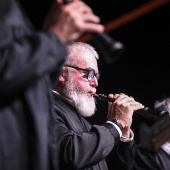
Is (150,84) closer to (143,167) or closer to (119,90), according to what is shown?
(119,90)

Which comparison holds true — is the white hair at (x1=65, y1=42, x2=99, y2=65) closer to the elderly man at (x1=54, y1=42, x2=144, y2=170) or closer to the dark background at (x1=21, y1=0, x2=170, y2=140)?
the elderly man at (x1=54, y1=42, x2=144, y2=170)

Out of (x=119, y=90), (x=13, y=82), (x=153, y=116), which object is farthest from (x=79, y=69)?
(x=13, y=82)

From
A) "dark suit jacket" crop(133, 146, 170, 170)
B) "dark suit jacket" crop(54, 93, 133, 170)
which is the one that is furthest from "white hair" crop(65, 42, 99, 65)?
"dark suit jacket" crop(133, 146, 170, 170)

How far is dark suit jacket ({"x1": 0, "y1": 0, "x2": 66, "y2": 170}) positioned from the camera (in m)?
0.85

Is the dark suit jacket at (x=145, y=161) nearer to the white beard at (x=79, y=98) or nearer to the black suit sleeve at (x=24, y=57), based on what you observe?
the white beard at (x=79, y=98)

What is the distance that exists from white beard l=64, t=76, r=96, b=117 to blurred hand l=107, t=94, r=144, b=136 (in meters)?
0.18

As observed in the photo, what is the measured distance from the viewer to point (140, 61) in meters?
3.30

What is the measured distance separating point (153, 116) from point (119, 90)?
139 cm

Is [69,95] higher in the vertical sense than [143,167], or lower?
higher

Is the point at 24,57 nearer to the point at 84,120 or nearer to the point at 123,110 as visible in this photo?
the point at 123,110

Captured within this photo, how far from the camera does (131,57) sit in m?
3.27

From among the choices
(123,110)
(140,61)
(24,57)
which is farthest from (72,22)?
(140,61)

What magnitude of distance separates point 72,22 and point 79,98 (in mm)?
1236

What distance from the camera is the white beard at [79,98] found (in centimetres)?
211
